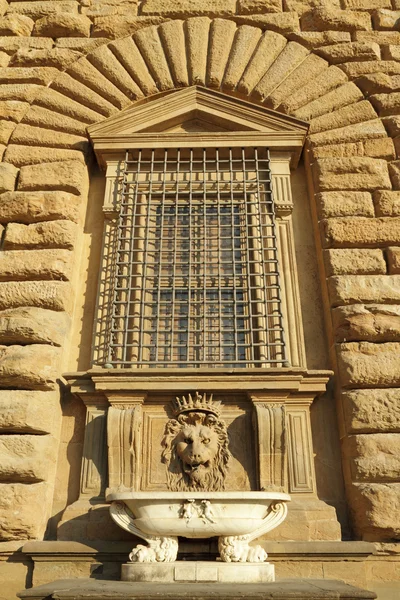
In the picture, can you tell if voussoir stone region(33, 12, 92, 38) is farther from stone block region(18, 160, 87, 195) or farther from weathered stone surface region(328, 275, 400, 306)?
weathered stone surface region(328, 275, 400, 306)

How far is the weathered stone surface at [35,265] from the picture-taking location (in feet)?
16.6

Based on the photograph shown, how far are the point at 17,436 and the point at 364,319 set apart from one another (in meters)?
3.05

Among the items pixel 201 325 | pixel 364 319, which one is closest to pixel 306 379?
pixel 364 319

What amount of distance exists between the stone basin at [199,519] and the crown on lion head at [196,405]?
2.81 ft

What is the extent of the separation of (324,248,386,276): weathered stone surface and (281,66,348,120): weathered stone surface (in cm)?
173

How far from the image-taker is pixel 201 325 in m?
5.20

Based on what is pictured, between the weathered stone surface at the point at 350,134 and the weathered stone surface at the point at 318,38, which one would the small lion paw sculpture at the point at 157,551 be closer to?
→ the weathered stone surface at the point at 350,134

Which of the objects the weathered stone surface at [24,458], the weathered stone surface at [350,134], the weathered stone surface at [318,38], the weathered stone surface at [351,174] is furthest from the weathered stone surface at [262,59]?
the weathered stone surface at [24,458]

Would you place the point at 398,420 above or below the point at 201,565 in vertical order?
above

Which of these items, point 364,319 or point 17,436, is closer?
point 17,436

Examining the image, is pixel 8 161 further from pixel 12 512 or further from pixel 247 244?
pixel 12 512

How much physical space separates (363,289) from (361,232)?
2.09ft

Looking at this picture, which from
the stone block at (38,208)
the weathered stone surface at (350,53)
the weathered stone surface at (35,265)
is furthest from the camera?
the weathered stone surface at (350,53)

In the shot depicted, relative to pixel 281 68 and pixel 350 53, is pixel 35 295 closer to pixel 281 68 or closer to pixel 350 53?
pixel 281 68
